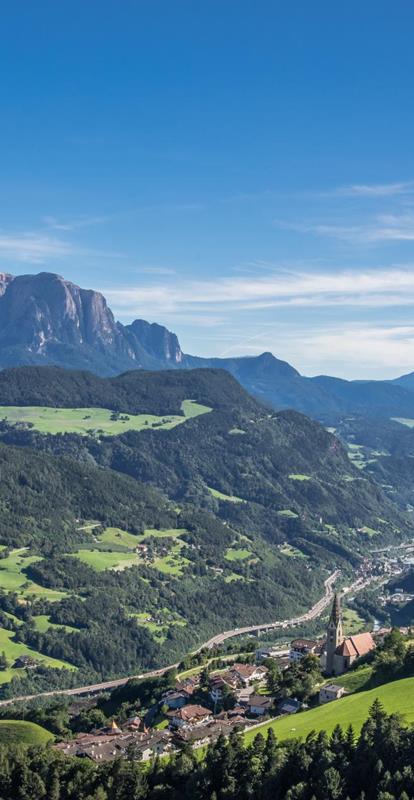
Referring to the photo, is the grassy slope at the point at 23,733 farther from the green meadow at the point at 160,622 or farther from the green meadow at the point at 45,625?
the green meadow at the point at 160,622

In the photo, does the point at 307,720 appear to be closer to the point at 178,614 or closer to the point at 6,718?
the point at 6,718

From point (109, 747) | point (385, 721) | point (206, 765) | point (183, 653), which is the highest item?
point (385, 721)

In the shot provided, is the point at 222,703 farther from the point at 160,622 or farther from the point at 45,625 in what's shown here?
the point at 160,622

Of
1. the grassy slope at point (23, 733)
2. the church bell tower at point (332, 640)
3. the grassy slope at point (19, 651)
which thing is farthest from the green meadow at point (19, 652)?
the church bell tower at point (332, 640)

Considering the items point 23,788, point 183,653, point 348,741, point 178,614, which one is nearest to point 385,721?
point 348,741

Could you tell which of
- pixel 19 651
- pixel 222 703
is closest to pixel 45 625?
pixel 19 651
